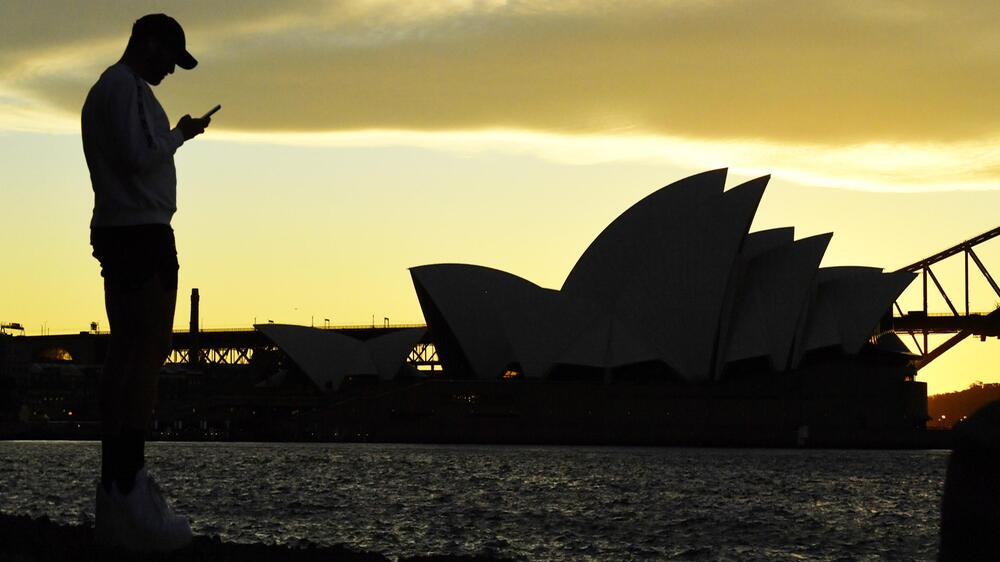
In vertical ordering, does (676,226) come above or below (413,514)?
above

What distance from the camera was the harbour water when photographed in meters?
31.3

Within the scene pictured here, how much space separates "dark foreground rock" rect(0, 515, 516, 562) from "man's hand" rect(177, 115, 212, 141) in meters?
2.61

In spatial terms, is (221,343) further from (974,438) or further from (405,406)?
(974,438)

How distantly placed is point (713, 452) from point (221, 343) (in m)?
99.3

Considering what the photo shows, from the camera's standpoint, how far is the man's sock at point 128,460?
8.76 m

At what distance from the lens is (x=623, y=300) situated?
306 feet

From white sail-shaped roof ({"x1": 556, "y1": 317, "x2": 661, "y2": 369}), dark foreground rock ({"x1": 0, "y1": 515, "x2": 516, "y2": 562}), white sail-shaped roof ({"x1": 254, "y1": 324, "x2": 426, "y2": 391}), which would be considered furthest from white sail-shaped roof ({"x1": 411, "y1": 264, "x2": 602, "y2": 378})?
dark foreground rock ({"x1": 0, "y1": 515, "x2": 516, "y2": 562})

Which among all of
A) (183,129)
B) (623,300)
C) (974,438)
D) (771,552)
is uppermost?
(623,300)

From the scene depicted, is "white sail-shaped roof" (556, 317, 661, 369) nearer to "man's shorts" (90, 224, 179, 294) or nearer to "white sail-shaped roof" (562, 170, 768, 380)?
"white sail-shaped roof" (562, 170, 768, 380)

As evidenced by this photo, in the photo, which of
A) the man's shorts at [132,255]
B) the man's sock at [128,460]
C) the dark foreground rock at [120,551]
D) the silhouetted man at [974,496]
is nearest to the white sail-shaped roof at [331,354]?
the dark foreground rock at [120,551]

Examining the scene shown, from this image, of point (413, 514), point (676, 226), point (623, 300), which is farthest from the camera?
point (623, 300)

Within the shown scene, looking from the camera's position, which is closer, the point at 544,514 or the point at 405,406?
the point at 544,514

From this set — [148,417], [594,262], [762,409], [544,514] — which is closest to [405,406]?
[594,262]

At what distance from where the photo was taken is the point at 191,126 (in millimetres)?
8984
